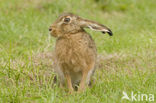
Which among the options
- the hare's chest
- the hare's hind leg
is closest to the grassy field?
the hare's hind leg

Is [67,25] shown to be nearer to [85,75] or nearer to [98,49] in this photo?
[85,75]

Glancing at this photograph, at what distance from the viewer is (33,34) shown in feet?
26.3

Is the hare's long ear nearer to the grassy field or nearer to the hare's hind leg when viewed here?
the hare's hind leg

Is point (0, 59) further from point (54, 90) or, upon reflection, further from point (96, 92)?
point (96, 92)

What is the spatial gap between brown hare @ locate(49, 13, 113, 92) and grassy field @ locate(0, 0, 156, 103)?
8.7 inches

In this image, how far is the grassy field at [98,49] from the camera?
15.8 feet

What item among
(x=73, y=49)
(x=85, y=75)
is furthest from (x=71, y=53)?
(x=85, y=75)

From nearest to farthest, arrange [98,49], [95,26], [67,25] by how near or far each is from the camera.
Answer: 1. [95,26]
2. [67,25]
3. [98,49]

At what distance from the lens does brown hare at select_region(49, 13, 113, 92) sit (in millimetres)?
5230

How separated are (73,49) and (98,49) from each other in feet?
7.18

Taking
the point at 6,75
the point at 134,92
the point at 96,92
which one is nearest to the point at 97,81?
the point at 96,92

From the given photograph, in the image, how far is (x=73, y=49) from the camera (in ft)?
17.1

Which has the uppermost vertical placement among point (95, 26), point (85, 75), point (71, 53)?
point (95, 26)

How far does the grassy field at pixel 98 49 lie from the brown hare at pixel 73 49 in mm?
220
